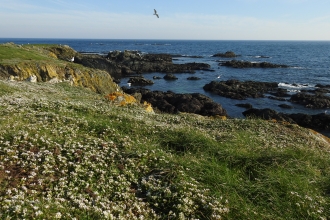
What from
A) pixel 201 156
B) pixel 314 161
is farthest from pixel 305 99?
pixel 201 156

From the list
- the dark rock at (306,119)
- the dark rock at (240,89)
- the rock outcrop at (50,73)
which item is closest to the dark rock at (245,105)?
the dark rock at (240,89)

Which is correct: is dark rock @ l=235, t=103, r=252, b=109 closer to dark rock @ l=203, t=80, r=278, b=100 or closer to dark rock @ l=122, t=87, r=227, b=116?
dark rock @ l=203, t=80, r=278, b=100

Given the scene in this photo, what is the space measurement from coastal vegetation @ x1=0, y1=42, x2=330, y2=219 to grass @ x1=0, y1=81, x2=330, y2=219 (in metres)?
0.03

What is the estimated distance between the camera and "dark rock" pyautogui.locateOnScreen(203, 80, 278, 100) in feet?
176

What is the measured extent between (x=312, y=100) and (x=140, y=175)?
159 feet

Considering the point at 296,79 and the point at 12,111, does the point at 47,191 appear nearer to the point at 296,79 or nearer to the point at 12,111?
→ the point at 12,111

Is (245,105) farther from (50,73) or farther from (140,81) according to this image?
(50,73)

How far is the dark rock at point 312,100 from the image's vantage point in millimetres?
47156

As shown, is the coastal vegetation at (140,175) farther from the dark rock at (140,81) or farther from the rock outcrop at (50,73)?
the dark rock at (140,81)

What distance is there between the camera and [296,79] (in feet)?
240

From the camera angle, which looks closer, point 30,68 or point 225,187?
point 225,187

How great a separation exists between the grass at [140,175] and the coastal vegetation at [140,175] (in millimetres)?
27

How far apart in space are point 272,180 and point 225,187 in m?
1.65

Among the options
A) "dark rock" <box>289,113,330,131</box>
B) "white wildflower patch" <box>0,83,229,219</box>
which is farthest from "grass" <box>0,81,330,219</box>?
"dark rock" <box>289,113,330,131</box>
